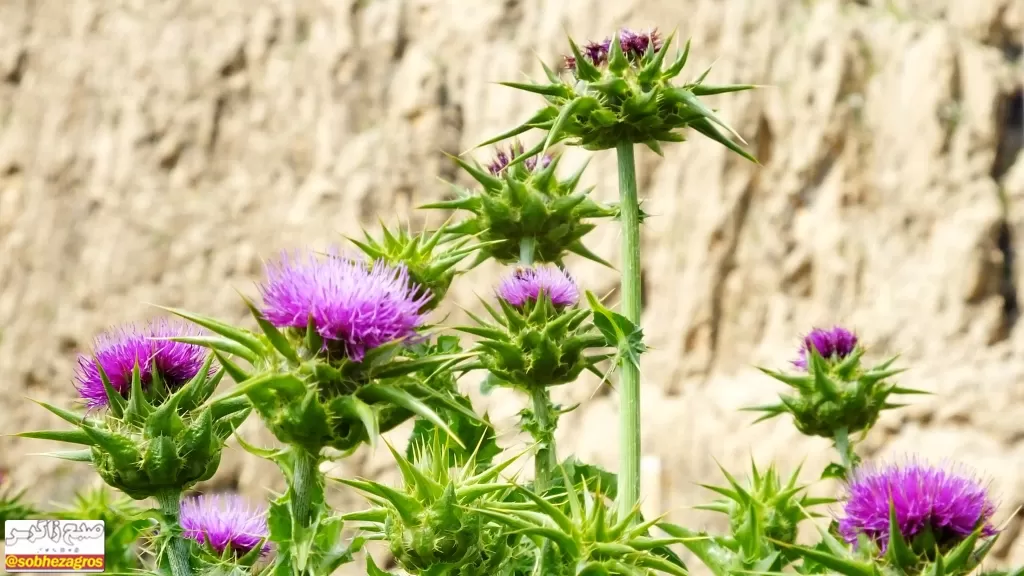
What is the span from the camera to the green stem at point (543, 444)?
2613 mm

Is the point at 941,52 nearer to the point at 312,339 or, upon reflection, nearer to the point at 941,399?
the point at 941,399

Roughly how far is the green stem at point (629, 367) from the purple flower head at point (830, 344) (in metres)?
1.27

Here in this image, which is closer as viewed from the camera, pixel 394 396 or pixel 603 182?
pixel 394 396

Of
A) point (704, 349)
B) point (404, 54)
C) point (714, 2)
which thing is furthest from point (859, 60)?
point (404, 54)

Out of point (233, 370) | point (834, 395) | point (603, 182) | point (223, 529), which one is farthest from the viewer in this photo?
point (603, 182)

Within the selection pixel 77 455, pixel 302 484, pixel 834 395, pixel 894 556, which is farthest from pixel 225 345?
pixel 834 395

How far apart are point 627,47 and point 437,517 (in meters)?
1.44

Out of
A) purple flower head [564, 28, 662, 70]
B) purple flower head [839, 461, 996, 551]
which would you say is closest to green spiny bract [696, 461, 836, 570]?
purple flower head [839, 461, 996, 551]

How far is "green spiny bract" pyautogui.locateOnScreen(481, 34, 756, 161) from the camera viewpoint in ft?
8.30

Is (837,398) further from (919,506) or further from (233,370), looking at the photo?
(233,370)

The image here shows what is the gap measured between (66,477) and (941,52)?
46.1 feet

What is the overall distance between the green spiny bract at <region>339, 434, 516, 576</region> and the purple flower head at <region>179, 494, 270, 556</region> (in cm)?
46

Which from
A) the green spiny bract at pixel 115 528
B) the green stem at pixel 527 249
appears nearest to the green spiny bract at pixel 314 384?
the green stem at pixel 527 249

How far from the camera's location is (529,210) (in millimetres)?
2840
